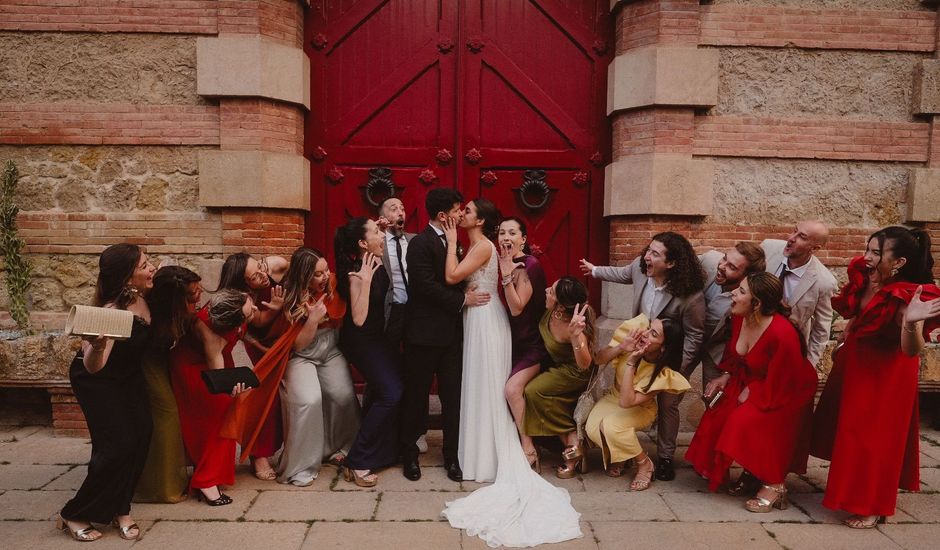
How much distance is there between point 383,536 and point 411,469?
2.86 feet

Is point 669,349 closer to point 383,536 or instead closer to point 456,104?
point 383,536

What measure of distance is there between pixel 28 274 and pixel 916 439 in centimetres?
704

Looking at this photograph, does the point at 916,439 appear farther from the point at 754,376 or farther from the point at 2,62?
the point at 2,62

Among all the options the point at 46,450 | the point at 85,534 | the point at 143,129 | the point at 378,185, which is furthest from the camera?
the point at 378,185

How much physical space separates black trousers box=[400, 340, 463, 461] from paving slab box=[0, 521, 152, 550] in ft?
5.56

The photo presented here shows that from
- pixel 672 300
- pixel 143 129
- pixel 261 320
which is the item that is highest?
pixel 143 129

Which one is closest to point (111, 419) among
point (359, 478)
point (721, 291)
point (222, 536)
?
point (222, 536)

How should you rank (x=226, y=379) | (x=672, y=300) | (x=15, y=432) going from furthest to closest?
1. (x=15, y=432)
2. (x=672, y=300)
3. (x=226, y=379)

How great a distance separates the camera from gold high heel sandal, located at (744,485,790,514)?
392 centimetres

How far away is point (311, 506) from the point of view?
156 inches

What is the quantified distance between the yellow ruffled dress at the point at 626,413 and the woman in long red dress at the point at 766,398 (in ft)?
1.49

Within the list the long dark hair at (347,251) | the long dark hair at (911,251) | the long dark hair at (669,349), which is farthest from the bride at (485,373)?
the long dark hair at (911,251)

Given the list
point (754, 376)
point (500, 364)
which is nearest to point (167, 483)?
point (500, 364)

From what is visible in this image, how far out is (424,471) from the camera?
4.59 m
